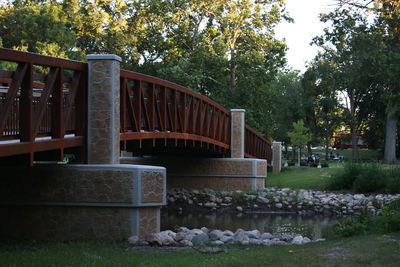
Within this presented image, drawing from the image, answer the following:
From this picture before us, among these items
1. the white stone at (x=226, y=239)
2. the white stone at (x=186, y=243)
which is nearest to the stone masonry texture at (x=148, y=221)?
the white stone at (x=186, y=243)

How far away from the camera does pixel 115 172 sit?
13141 mm

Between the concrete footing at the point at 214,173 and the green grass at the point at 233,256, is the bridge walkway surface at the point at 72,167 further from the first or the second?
the concrete footing at the point at 214,173

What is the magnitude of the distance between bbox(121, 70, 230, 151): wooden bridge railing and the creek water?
9.65ft

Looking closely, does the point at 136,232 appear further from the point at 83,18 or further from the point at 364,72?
the point at 83,18

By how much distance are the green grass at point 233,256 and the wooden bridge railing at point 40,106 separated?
194cm

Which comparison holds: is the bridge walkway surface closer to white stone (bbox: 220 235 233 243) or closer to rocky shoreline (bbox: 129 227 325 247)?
rocky shoreline (bbox: 129 227 325 247)

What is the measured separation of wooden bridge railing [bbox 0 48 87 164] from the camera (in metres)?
10.9

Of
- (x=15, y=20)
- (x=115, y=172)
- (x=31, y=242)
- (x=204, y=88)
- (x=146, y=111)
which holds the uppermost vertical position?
(x=15, y=20)

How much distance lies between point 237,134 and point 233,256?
19.9m

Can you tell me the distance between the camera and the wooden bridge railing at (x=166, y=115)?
55.2ft

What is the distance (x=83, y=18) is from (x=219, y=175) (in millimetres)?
31811

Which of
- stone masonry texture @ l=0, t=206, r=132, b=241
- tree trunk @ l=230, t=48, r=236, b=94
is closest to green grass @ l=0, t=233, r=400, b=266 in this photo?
stone masonry texture @ l=0, t=206, r=132, b=241

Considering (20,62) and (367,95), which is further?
(367,95)

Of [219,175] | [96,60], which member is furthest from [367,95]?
[96,60]
